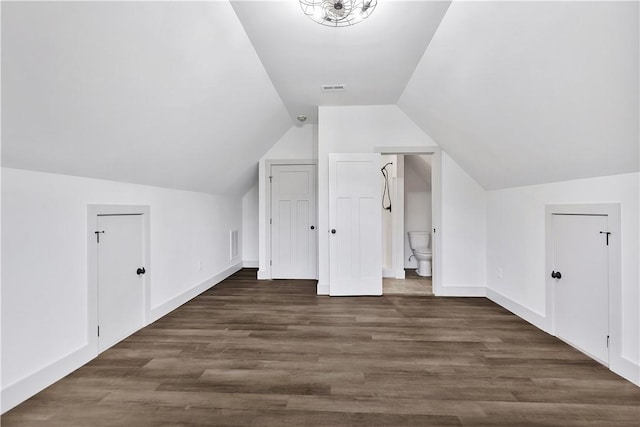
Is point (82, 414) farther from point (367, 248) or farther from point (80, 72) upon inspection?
point (367, 248)

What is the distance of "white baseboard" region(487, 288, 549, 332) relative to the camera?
286cm

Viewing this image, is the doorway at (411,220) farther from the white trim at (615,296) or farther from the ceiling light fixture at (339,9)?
the ceiling light fixture at (339,9)

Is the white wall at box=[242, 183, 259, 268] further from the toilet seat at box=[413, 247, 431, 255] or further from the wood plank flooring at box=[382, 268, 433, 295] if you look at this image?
the toilet seat at box=[413, 247, 431, 255]

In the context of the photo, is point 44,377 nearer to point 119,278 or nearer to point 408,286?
point 119,278

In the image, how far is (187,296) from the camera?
12.1 ft

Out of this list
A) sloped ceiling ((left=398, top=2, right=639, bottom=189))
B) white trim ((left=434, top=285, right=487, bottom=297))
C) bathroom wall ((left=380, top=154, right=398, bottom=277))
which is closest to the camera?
sloped ceiling ((left=398, top=2, right=639, bottom=189))

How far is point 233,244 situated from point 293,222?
1170mm

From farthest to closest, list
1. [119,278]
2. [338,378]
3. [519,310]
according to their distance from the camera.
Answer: [519,310] → [119,278] → [338,378]

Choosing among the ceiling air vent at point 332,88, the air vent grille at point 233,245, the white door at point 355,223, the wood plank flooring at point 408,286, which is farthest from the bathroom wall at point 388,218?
the air vent grille at point 233,245

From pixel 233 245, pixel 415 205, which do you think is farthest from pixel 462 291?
pixel 233 245

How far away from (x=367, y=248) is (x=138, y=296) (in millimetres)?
2620

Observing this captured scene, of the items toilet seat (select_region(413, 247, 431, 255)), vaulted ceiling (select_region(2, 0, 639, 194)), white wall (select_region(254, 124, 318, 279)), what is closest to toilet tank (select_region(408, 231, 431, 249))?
toilet seat (select_region(413, 247, 431, 255))

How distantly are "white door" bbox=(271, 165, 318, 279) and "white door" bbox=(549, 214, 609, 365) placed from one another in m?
3.19

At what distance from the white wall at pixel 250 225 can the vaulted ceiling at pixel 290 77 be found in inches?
89.2
